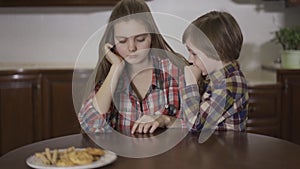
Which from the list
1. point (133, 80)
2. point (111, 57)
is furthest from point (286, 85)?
point (111, 57)

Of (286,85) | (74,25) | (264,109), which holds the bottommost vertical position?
(264,109)

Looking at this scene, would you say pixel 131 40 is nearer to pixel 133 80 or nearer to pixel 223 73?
pixel 133 80

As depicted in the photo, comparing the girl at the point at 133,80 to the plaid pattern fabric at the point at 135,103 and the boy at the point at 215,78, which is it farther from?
the boy at the point at 215,78

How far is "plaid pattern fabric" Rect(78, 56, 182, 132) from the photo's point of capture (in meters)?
1.67

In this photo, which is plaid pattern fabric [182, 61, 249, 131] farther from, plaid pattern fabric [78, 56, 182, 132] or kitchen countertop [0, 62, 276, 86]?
kitchen countertop [0, 62, 276, 86]

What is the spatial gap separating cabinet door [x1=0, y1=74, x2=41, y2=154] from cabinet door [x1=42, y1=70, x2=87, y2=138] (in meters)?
0.05

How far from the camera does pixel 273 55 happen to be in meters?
3.38

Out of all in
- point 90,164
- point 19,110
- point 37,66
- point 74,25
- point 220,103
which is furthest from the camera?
point 74,25

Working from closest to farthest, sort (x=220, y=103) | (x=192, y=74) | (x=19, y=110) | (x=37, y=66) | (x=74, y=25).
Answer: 1. (x=220, y=103)
2. (x=192, y=74)
3. (x=19, y=110)
4. (x=37, y=66)
5. (x=74, y=25)

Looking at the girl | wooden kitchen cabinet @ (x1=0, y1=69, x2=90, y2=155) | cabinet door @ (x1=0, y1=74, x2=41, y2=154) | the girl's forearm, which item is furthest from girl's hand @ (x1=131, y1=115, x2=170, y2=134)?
cabinet door @ (x1=0, y1=74, x2=41, y2=154)

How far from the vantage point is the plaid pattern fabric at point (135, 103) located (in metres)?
1.67

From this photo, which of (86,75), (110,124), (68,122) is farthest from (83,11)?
(110,124)

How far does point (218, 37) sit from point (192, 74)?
6.2 inches

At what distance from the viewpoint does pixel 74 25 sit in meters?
3.24
